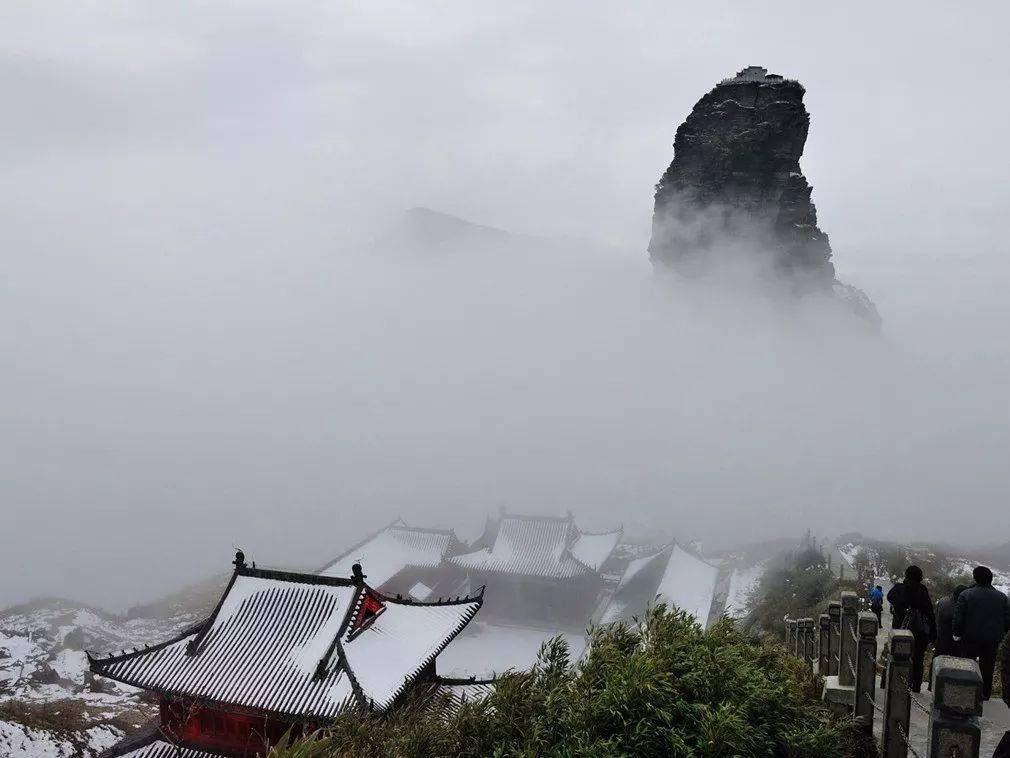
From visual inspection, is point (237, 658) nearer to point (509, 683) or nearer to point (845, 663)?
point (509, 683)

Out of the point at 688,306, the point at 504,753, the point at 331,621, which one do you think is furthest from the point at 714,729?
the point at 688,306

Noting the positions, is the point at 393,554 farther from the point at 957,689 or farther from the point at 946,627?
the point at 957,689

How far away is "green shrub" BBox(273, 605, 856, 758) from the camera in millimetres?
8930

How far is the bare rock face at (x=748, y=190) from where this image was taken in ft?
209

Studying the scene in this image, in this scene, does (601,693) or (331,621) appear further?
(331,621)

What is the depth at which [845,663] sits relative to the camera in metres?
11.2

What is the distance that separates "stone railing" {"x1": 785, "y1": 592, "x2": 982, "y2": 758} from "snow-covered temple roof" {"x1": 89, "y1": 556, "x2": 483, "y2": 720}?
32.3ft

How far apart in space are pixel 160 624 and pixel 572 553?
33.8 m

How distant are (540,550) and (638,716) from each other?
38.6 metres

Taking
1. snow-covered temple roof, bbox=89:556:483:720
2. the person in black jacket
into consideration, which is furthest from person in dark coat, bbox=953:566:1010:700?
snow-covered temple roof, bbox=89:556:483:720

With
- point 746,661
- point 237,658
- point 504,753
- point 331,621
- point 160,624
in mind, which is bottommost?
point 160,624

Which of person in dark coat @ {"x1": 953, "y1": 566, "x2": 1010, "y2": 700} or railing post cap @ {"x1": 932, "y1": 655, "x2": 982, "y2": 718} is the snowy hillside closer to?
person in dark coat @ {"x1": 953, "y1": 566, "x2": 1010, "y2": 700}

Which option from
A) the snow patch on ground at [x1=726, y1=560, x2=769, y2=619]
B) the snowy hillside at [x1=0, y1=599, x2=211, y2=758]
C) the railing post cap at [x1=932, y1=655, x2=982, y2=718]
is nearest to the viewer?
the railing post cap at [x1=932, y1=655, x2=982, y2=718]

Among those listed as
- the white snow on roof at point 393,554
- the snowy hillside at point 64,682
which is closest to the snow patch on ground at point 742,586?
the white snow on roof at point 393,554
